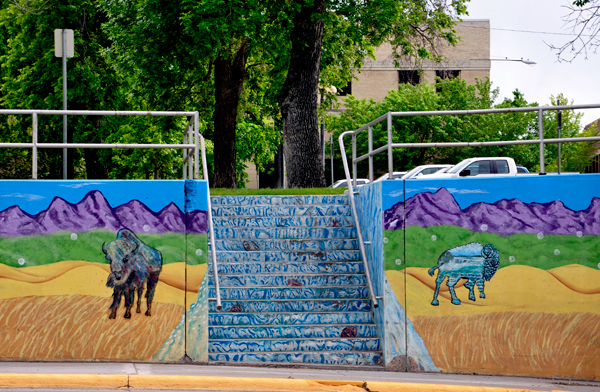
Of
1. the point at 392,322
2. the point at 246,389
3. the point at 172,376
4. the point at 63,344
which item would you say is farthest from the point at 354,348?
the point at 63,344

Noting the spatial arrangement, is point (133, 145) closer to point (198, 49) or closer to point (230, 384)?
point (230, 384)

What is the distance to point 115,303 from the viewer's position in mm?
7566

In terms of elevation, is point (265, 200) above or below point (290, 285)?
above

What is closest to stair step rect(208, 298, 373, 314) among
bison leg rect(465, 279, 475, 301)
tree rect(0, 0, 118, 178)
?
bison leg rect(465, 279, 475, 301)

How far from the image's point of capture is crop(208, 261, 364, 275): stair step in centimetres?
873

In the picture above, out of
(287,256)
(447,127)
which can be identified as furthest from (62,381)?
(447,127)

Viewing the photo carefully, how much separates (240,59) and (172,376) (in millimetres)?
14374

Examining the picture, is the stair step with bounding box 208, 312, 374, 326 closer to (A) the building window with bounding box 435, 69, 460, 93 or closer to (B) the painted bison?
(B) the painted bison

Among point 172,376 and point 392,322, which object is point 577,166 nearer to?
point 392,322

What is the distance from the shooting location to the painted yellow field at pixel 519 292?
777 centimetres

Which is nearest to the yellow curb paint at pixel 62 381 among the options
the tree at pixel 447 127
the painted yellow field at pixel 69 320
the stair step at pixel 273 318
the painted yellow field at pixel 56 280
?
the painted yellow field at pixel 69 320

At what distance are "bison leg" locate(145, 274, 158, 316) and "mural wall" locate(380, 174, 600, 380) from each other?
118 inches

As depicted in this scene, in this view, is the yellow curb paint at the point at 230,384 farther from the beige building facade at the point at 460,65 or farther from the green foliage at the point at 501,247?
the beige building facade at the point at 460,65

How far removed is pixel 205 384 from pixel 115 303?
185 centimetres
